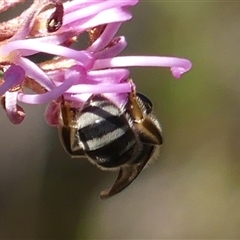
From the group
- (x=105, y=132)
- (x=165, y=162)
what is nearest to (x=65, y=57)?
(x=105, y=132)

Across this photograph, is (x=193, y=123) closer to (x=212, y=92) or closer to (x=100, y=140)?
(x=212, y=92)

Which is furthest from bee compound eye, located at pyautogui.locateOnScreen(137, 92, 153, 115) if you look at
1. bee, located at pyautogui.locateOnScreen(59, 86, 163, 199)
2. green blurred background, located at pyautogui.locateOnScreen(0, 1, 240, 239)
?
green blurred background, located at pyautogui.locateOnScreen(0, 1, 240, 239)

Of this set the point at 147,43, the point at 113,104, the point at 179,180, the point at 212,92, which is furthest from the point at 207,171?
the point at 113,104

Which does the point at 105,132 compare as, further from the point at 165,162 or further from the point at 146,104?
the point at 165,162

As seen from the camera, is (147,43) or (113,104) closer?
(113,104)

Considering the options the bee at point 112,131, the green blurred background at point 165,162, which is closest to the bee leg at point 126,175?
the bee at point 112,131

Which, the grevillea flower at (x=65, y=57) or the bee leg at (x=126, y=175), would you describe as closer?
the grevillea flower at (x=65, y=57)

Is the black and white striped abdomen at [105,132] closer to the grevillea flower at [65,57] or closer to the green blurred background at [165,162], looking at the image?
the grevillea flower at [65,57]
